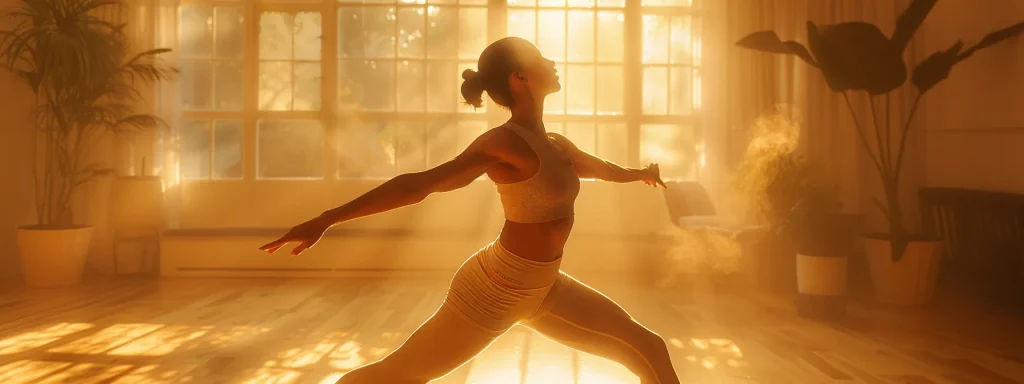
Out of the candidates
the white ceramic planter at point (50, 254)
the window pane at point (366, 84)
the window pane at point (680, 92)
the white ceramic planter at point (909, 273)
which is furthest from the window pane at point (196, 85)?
the white ceramic planter at point (909, 273)

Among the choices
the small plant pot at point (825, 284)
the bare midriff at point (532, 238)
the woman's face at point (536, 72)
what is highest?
the woman's face at point (536, 72)

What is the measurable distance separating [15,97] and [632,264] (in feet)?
15.5

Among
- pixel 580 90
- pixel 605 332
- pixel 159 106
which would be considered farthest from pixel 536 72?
pixel 159 106

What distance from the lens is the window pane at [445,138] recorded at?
620cm

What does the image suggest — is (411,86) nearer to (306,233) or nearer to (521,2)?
(521,2)

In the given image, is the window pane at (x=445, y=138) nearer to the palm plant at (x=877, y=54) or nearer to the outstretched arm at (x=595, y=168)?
the palm plant at (x=877, y=54)

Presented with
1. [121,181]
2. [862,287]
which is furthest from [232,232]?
[862,287]

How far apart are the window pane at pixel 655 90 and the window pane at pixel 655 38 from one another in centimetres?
9

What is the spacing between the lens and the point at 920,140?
567 cm

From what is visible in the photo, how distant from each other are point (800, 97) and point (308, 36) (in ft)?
12.7

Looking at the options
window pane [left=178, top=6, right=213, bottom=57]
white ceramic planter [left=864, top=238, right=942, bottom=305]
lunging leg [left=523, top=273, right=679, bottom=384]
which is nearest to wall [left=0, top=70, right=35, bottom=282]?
window pane [left=178, top=6, right=213, bottom=57]

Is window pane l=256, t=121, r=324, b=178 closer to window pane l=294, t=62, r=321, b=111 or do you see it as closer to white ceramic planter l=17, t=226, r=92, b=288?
window pane l=294, t=62, r=321, b=111

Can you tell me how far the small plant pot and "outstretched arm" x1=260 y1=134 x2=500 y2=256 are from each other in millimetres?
3172

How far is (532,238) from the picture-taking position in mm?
1559
